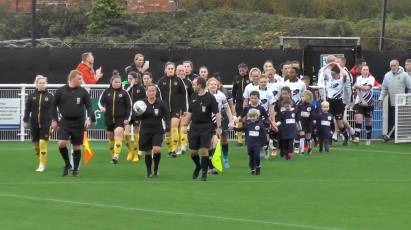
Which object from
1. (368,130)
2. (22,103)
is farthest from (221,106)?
(22,103)

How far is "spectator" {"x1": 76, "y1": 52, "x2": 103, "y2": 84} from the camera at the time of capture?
2570 cm

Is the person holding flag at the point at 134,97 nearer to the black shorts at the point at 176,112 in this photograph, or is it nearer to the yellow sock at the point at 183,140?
the black shorts at the point at 176,112

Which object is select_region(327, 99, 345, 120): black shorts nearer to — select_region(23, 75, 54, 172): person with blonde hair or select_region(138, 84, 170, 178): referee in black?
select_region(138, 84, 170, 178): referee in black

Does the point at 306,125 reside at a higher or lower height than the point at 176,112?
lower

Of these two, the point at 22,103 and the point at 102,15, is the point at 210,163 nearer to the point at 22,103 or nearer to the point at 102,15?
the point at 22,103

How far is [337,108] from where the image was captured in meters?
27.2

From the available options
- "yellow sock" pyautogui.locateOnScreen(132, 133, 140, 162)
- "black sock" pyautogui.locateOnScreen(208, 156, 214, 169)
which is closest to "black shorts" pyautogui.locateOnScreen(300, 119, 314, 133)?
"yellow sock" pyautogui.locateOnScreen(132, 133, 140, 162)

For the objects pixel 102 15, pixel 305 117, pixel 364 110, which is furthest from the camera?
pixel 102 15

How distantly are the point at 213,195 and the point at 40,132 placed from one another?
5420 mm

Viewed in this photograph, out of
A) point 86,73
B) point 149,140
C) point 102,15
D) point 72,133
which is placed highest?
point 102,15

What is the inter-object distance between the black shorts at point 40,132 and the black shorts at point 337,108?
26.1ft

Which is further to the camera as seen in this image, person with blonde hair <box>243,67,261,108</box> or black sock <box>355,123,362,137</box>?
black sock <box>355,123,362,137</box>

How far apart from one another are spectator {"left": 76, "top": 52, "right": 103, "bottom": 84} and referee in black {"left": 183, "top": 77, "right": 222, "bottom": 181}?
20.2ft

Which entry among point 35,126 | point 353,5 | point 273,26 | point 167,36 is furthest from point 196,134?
point 353,5
